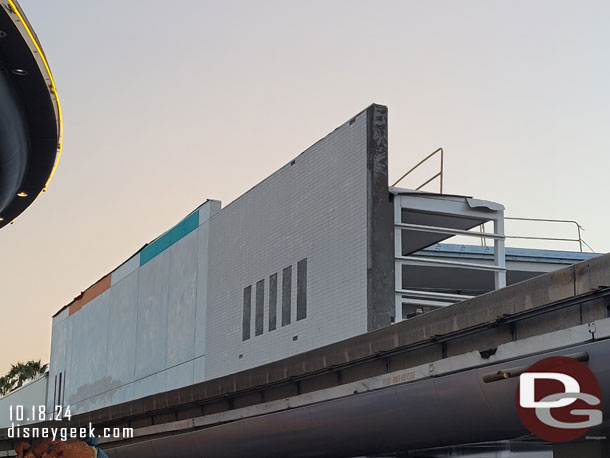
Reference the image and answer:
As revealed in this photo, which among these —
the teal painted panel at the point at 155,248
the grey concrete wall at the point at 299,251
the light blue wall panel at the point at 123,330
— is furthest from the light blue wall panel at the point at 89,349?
the grey concrete wall at the point at 299,251

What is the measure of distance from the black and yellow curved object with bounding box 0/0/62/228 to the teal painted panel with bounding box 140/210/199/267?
2237cm

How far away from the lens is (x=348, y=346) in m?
20.3

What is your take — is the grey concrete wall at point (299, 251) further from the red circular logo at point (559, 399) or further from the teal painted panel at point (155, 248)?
the red circular logo at point (559, 399)

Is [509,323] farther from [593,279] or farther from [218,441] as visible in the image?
[218,441]

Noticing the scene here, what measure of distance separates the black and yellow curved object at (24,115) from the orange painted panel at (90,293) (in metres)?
37.8

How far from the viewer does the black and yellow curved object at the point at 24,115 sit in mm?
13398

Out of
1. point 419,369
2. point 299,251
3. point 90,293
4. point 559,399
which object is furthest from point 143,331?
point 559,399

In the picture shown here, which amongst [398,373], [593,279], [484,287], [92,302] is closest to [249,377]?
[398,373]

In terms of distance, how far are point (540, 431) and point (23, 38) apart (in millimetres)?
→ 9354

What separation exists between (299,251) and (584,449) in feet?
55.2

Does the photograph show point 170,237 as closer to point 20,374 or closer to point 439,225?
point 439,225

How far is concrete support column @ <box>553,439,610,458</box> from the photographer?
15.6m

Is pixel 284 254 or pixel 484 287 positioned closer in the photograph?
pixel 284 254

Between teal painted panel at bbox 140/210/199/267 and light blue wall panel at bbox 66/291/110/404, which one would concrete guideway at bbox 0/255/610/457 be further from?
light blue wall panel at bbox 66/291/110/404
